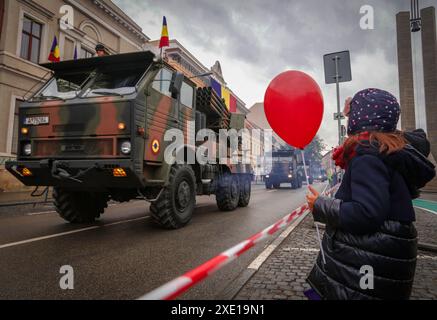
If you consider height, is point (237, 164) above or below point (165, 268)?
above

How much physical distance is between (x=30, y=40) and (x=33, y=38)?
0.31 meters

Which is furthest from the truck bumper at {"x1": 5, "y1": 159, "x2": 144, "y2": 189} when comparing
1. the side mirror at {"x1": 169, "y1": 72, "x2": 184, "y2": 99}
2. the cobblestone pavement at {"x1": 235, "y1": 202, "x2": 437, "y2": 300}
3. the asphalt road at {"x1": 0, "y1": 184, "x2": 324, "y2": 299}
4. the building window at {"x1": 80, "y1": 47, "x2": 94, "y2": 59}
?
the building window at {"x1": 80, "y1": 47, "x2": 94, "y2": 59}

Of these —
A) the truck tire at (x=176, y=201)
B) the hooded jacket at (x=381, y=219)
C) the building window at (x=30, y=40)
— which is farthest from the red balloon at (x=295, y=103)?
the building window at (x=30, y=40)

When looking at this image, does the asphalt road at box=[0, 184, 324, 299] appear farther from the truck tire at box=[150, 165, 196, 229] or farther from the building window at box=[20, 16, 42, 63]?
the building window at box=[20, 16, 42, 63]

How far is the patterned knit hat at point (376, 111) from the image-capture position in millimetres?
1545

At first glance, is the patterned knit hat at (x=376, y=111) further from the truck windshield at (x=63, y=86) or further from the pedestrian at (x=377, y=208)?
the truck windshield at (x=63, y=86)

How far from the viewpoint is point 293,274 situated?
3.13m

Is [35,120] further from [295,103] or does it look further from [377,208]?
[377,208]

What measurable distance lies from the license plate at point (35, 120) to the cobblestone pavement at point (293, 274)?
4.19 meters

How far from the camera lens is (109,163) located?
421 cm
